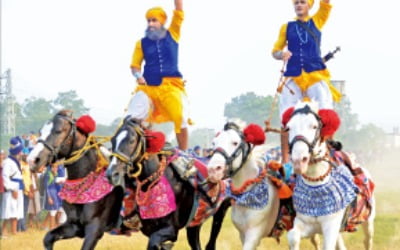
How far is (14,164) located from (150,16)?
7129 millimetres

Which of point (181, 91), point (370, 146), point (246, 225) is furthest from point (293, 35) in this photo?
point (370, 146)

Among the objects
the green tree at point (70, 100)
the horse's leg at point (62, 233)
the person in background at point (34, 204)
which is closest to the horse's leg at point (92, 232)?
the horse's leg at point (62, 233)

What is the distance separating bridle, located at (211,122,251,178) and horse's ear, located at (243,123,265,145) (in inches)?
2.3

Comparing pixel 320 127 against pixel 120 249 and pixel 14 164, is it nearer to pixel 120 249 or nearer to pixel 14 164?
pixel 120 249

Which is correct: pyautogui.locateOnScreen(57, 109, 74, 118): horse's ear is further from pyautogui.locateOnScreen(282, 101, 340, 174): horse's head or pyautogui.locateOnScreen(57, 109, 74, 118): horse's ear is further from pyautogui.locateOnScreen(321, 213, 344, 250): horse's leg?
pyautogui.locateOnScreen(321, 213, 344, 250): horse's leg

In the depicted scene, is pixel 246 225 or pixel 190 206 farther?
pixel 190 206

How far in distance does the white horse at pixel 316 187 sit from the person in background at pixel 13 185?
9148mm

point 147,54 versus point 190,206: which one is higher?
point 147,54

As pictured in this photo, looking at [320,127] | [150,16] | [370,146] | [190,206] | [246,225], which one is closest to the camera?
[320,127]

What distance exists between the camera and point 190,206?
9.13 metres

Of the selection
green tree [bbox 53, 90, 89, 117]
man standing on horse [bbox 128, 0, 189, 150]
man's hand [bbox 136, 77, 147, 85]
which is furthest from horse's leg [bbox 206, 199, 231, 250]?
green tree [bbox 53, 90, 89, 117]

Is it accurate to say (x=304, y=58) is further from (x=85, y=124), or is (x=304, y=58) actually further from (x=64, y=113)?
(x=64, y=113)

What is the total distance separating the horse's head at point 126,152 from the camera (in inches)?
324

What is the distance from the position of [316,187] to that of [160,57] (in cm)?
302
